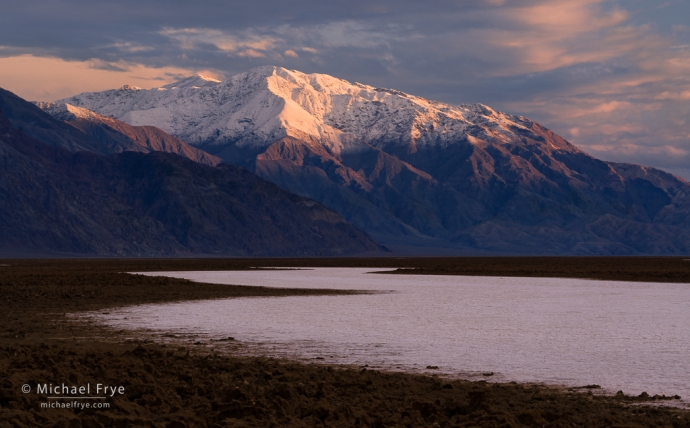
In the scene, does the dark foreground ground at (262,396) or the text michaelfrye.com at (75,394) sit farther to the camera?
the text michaelfrye.com at (75,394)

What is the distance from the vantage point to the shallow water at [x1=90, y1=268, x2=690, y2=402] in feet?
77.3

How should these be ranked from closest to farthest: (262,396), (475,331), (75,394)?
(75,394) → (262,396) → (475,331)

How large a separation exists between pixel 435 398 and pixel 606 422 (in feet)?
11.9

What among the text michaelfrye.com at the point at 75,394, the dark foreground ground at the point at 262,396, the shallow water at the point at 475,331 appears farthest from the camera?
the shallow water at the point at 475,331

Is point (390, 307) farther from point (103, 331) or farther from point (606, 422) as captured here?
point (606, 422)

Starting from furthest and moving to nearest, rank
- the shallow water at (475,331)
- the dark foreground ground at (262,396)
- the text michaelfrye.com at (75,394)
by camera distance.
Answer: the shallow water at (475,331) → the text michaelfrye.com at (75,394) → the dark foreground ground at (262,396)

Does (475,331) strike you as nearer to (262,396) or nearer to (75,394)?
(262,396)

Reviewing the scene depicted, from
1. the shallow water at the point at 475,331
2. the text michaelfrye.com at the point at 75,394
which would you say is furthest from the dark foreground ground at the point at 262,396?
the shallow water at the point at 475,331

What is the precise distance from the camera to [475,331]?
3297 centimetres

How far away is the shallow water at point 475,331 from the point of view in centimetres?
2355

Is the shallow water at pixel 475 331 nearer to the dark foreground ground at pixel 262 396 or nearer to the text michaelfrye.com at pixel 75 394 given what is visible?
the dark foreground ground at pixel 262 396

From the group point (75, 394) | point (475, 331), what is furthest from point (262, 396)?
point (475, 331)

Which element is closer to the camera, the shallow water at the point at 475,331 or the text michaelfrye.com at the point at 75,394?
the text michaelfrye.com at the point at 75,394

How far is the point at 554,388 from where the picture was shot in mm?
20469
